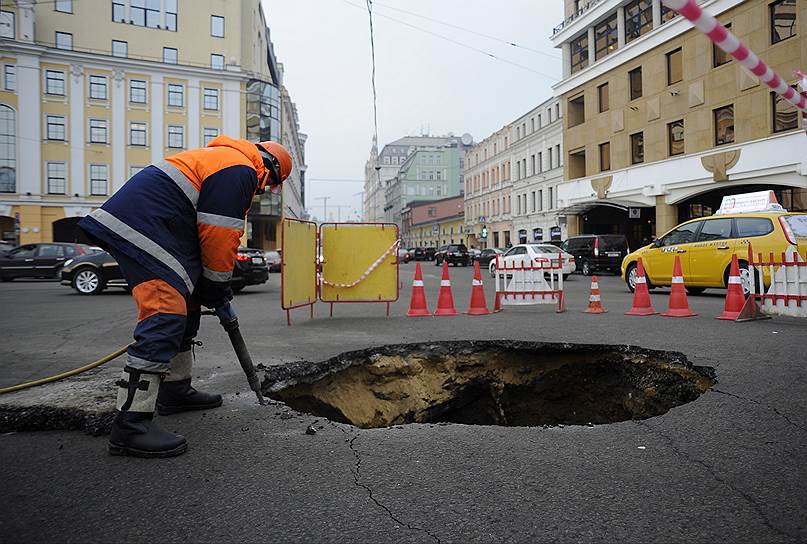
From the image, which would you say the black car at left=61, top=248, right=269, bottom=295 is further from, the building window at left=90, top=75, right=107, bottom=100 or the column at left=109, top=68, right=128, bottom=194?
the building window at left=90, top=75, right=107, bottom=100

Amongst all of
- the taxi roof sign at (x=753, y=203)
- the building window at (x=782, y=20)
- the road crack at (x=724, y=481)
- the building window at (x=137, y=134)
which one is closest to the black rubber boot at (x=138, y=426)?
the road crack at (x=724, y=481)

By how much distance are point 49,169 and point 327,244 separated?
39.4m

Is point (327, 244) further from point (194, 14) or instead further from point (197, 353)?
point (194, 14)

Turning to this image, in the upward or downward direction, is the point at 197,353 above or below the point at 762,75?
below

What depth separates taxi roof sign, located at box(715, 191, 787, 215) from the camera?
12.0 m

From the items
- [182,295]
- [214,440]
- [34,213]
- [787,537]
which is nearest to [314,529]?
[214,440]

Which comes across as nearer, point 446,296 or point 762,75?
point 762,75

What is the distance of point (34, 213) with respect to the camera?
38.8 m

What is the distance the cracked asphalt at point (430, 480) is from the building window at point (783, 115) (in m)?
21.3

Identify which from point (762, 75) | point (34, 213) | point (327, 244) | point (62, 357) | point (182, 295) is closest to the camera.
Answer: point (182, 295)

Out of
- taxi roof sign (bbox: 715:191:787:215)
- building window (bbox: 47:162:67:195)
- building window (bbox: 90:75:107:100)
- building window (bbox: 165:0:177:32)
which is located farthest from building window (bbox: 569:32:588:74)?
building window (bbox: 47:162:67:195)

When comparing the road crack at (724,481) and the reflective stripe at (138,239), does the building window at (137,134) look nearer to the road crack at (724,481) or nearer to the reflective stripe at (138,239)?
the reflective stripe at (138,239)

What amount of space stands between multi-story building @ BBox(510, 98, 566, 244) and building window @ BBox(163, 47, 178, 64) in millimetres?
29781

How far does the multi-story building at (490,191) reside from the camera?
54097mm
